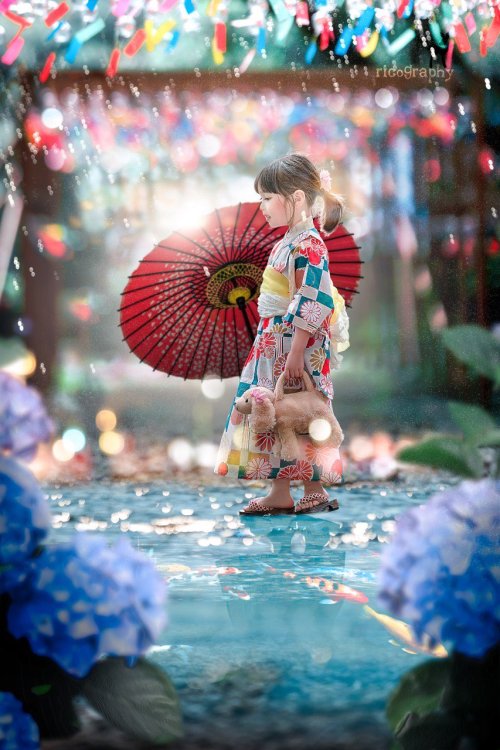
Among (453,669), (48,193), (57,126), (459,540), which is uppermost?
(57,126)

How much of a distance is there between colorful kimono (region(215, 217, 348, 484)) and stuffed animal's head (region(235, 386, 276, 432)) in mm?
96

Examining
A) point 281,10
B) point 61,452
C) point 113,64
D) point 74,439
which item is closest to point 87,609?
point 281,10

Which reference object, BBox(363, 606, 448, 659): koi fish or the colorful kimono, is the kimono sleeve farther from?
BBox(363, 606, 448, 659): koi fish

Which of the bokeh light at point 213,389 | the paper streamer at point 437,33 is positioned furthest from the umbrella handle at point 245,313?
the bokeh light at point 213,389

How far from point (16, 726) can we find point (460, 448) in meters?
0.53

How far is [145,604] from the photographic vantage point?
0.92 meters

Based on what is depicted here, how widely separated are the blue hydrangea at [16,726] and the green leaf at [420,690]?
1.22 feet

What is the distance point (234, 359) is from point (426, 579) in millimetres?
2185

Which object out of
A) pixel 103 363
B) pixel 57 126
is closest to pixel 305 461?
pixel 57 126

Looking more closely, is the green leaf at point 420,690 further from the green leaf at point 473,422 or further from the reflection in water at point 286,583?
the reflection in water at point 286,583

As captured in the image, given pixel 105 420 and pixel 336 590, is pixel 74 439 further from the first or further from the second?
pixel 336 590

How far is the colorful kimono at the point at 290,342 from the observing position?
258 cm

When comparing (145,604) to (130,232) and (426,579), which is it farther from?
(130,232)

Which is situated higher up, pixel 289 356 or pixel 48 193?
pixel 48 193
